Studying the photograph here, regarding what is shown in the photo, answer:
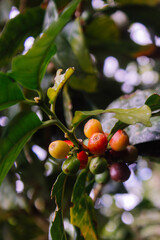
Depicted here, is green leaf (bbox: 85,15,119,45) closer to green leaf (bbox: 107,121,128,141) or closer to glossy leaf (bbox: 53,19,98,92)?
glossy leaf (bbox: 53,19,98,92)

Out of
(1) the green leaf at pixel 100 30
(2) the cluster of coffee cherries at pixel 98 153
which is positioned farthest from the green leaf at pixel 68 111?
(1) the green leaf at pixel 100 30

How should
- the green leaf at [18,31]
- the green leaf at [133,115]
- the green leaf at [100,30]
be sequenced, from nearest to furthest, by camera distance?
the green leaf at [133,115], the green leaf at [18,31], the green leaf at [100,30]

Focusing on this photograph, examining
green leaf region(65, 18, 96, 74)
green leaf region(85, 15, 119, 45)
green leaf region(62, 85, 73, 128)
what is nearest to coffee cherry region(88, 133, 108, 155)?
green leaf region(62, 85, 73, 128)

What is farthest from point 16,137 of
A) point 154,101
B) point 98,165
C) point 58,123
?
point 154,101

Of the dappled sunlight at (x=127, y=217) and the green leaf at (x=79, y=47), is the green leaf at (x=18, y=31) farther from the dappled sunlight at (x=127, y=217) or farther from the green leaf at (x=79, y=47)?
the dappled sunlight at (x=127, y=217)

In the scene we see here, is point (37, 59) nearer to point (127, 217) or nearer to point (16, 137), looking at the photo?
point (16, 137)

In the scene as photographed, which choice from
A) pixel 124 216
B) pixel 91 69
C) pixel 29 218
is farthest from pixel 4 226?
pixel 91 69

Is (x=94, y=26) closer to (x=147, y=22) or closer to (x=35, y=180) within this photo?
(x=147, y=22)
